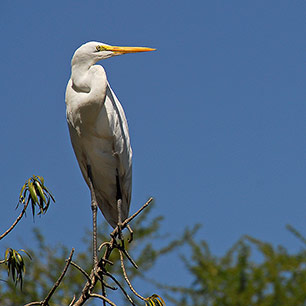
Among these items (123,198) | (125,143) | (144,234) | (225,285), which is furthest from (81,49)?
(144,234)

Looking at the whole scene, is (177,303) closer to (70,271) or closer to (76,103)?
(70,271)

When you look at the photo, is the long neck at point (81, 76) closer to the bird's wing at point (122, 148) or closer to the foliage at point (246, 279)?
the bird's wing at point (122, 148)

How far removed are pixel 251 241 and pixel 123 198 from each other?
6.55 metres

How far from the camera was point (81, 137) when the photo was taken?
4.46 metres

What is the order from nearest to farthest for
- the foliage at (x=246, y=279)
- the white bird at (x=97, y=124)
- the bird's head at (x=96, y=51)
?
the white bird at (x=97, y=124)
the bird's head at (x=96, y=51)
the foliage at (x=246, y=279)

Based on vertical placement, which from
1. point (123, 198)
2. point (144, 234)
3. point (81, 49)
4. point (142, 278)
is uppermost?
point (144, 234)

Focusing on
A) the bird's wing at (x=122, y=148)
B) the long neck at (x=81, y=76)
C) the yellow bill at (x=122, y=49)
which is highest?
the yellow bill at (x=122, y=49)

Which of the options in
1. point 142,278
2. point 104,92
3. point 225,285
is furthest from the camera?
point 142,278

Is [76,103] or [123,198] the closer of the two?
[76,103]

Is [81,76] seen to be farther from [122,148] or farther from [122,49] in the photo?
[122,148]

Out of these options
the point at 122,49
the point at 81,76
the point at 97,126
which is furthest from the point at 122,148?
the point at 122,49

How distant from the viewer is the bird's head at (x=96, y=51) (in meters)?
4.47

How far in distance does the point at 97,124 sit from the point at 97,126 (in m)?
0.01

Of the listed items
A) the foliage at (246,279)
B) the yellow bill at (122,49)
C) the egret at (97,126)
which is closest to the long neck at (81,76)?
the egret at (97,126)
